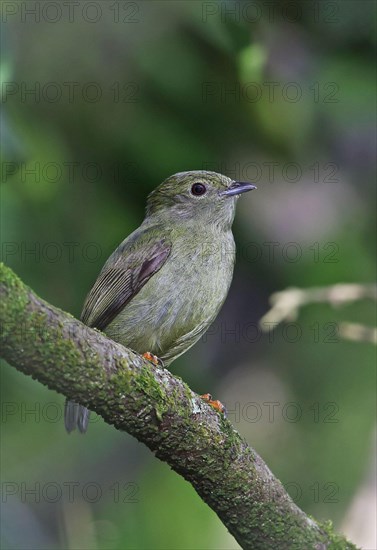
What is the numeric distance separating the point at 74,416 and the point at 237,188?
5.26 ft

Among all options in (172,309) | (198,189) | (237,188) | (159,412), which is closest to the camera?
(159,412)

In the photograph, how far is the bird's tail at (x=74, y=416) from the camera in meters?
4.94

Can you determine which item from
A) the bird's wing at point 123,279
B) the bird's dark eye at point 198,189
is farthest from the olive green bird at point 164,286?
the bird's dark eye at point 198,189

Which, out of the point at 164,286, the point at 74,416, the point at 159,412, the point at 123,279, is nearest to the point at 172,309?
the point at 164,286

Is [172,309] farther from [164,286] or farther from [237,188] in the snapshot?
[237,188]

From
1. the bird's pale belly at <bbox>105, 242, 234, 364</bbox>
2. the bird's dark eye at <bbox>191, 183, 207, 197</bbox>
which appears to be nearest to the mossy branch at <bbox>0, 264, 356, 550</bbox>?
the bird's pale belly at <bbox>105, 242, 234, 364</bbox>

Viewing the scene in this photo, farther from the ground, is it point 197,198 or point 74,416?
point 197,198

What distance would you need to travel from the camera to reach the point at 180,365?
19.1ft

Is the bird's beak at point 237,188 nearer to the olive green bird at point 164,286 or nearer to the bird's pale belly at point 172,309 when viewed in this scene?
the olive green bird at point 164,286

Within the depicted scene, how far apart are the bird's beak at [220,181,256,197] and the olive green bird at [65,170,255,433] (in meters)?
0.01

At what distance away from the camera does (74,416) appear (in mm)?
4980

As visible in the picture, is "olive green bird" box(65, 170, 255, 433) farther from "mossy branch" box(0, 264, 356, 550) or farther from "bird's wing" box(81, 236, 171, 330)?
"mossy branch" box(0, 264, 356, 550)

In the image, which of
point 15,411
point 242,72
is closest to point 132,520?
point 15,411

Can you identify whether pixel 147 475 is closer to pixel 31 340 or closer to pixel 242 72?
pixel 242 72
